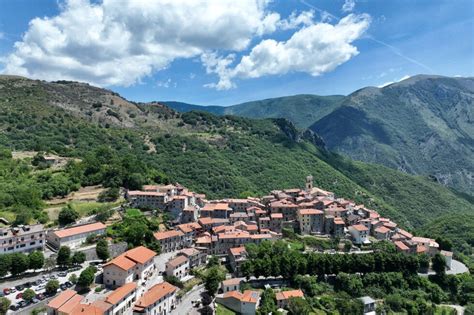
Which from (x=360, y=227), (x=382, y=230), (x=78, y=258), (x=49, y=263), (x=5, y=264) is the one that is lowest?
(x=382, y=230)

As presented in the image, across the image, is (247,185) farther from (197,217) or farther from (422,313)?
(422,313)

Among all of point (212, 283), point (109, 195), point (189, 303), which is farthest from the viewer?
point (109, 195)

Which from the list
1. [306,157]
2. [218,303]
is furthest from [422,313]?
[306,157]

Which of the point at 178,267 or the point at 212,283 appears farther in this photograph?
the point at 178,267

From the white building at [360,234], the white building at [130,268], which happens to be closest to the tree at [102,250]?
the white building at [130,268]

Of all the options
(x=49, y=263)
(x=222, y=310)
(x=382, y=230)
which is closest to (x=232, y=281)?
(x=222, y=310)

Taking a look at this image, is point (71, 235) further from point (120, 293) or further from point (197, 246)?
point (197, 246)
